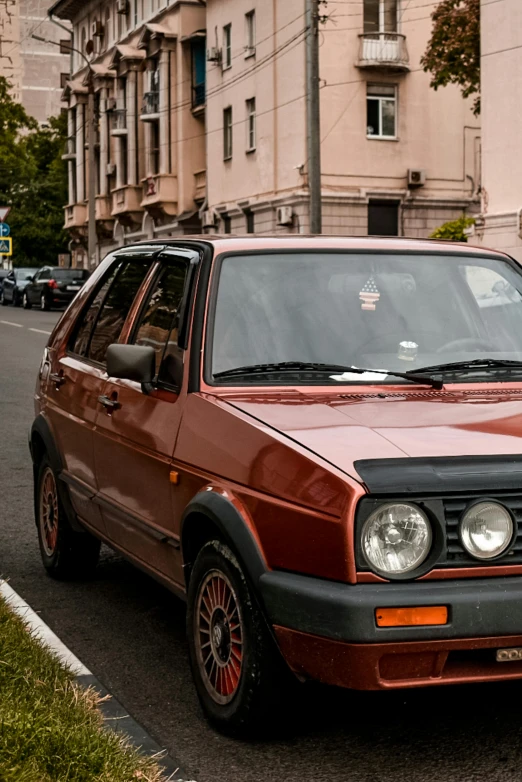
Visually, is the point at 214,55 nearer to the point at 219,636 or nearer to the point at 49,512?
the point at 49,512

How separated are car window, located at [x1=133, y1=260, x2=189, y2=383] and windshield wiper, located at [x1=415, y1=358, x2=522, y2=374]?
0.93m

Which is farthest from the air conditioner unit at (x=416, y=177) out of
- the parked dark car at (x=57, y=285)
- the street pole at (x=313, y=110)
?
the street pole at (x=313, y=110)

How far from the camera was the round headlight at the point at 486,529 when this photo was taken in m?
3.79

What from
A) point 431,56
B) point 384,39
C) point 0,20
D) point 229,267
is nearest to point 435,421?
point 229,267

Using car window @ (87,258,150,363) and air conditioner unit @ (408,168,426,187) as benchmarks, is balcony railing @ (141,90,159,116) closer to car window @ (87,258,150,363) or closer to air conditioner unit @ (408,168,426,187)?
air conditioner unit @ (408,168,426,187)

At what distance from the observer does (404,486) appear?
3.75 m

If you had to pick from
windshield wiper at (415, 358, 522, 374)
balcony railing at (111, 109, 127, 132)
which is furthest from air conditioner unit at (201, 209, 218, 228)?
windshield wiper at (415, 358, 522, 374)

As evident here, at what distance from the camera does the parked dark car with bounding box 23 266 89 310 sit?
46.0m

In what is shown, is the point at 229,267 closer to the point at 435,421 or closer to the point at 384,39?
the point at 435,421

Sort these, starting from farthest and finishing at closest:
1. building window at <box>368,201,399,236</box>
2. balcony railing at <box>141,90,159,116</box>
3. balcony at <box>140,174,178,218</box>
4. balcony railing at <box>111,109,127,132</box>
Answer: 1. balcony railing at <box>111,109,127,132</box>
2. balcony railing at <box>141,90,159,116</box>
3. balcony at <box>140,174,178,218</box>
4. building window at <box>368,201,399,236</box>

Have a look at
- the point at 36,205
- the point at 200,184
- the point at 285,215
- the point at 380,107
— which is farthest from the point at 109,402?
the point at 36,205

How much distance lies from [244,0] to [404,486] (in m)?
41.9

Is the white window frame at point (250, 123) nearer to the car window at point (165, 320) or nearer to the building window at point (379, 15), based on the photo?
the building window at point (379, 15)

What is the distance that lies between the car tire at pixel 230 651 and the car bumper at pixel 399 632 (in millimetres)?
201
